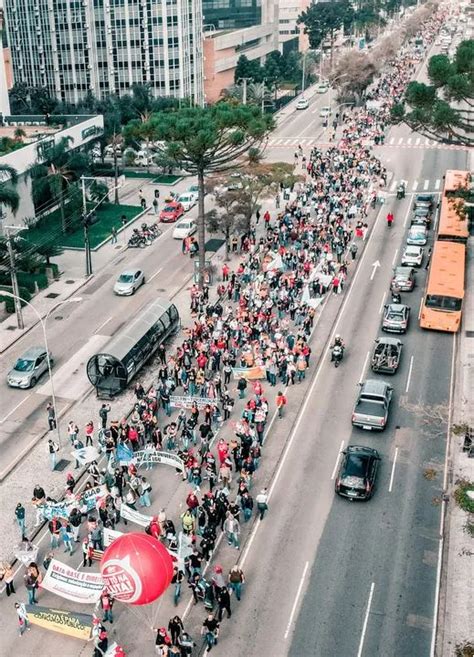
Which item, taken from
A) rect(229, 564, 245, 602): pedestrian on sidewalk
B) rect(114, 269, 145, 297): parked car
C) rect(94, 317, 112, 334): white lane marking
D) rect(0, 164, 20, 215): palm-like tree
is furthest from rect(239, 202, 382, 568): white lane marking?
rect(0, 164, 20, 215): palm-like tree

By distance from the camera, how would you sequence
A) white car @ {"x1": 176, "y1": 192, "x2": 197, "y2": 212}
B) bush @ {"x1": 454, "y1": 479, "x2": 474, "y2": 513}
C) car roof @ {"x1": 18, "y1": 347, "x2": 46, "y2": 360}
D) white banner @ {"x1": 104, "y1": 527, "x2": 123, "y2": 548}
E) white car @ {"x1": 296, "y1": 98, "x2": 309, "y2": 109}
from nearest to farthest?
1. bush @ {"x1": 454, "y1": 479, "x2": 474, "y2": 513}
2. white banner @ {"x1": 104, "y1": 527, "x2": 123, "y2": 548}
3. car roof @ {"x1": 18, "y1": 347, "x2": 46, "y2": 360}
4. white car @ {"x1": 176, "y1": 192, "x2": 197, "y2": 212}
5. white car @ {"x1": 296, "y1": 98, "x2": 309, "y2": 109}

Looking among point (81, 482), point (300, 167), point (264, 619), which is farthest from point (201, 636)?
point (300, 167)

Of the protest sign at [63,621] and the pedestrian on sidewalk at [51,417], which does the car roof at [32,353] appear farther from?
the protest sign at [63,621]

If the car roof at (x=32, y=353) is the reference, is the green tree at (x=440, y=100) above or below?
above

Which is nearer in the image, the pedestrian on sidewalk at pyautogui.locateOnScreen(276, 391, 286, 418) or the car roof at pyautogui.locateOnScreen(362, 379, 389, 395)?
the car roof at pyautogui.locateOnScreen(362, 379, 389, 395)

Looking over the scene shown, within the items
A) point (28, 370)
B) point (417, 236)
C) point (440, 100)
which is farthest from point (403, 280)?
point (28, 370)

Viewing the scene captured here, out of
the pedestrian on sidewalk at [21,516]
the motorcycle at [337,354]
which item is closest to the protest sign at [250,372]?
the motorcycle at [337,354]

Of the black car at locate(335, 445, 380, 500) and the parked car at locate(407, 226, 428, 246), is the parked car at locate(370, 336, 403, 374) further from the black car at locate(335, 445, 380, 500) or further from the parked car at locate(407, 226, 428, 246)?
the parked car at locate(407, 226, 428, 246)
